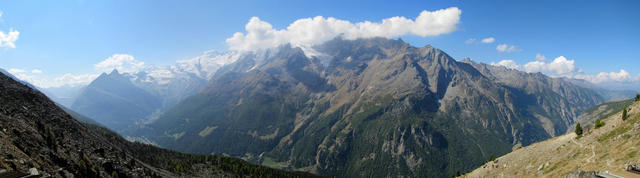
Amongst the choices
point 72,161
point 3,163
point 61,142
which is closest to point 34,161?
point 3,163

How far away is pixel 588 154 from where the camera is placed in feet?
155

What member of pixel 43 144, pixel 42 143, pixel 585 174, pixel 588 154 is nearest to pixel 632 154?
pixel 585 174

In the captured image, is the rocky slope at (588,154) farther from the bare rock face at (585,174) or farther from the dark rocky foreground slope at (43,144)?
the dark rocky foreground slope at (43,144)

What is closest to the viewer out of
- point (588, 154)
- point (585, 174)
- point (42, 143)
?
point (585, 174)

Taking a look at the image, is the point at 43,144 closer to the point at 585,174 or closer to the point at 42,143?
the point at 42,143

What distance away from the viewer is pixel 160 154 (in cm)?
12538

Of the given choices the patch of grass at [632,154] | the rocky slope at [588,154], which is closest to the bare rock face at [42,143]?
the rocky slope at [588,154]

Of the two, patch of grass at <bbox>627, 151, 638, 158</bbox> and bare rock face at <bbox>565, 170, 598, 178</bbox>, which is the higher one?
patch of grass at <bbox>627, 151, 638, 158</bbox>

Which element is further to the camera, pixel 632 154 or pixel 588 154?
pixel 588 154

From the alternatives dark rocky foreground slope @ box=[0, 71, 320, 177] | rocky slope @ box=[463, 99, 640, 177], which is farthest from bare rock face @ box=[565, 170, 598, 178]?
dark rocky foreground slope @ box=[0, 71, 320, 177]

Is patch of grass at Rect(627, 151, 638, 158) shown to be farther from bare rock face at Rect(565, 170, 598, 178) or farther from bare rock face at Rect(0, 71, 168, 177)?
bare rock face at Rect(0, 71, 168, 177)

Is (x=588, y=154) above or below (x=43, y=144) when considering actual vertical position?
below

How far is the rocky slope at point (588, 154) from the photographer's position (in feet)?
129

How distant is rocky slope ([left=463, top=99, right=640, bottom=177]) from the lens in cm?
3922
